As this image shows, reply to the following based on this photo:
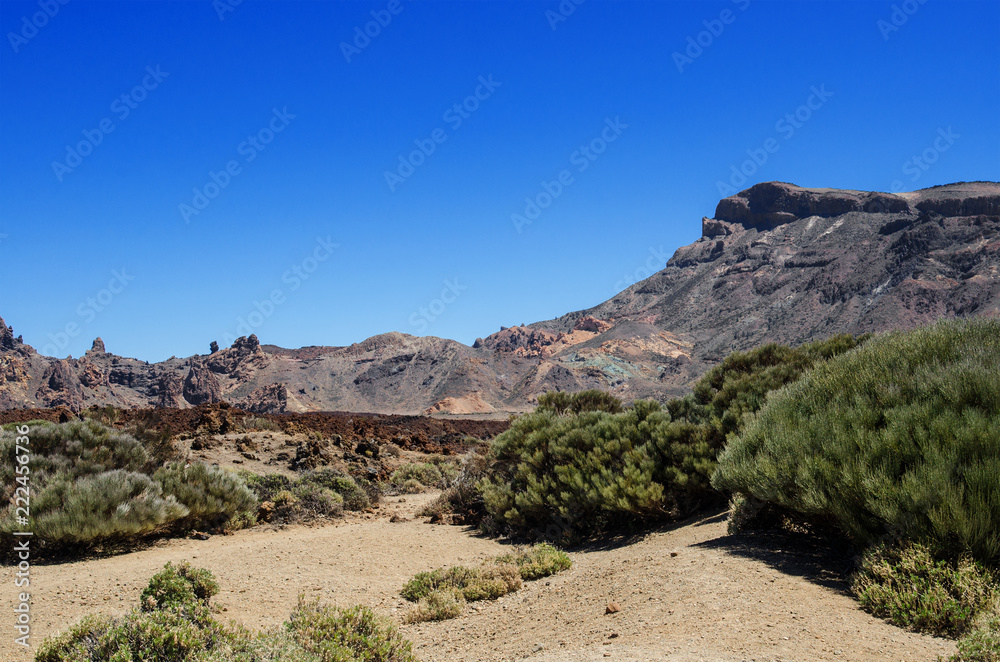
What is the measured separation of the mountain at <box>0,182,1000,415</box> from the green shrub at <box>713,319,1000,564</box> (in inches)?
2094

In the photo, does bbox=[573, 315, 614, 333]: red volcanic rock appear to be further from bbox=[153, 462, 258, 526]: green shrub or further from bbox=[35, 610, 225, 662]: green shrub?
bbox=[35, 610, 225, 662]: green shrub

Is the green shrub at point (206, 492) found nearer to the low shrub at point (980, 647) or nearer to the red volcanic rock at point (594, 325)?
the low shrub at point (980, 647)

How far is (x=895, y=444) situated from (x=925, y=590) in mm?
1330

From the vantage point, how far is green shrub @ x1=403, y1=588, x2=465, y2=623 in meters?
6.60

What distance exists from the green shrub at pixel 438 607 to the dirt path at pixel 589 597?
4.6 inches

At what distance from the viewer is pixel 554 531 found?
10367 mm

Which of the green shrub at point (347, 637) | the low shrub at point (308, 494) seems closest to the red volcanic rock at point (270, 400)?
the low shrub at point (308, 494)

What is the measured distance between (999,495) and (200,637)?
585 cm

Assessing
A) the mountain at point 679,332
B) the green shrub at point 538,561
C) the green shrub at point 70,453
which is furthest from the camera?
the mountain at point 679,332

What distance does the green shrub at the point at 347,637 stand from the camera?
15.2 feet

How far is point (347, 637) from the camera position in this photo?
16.0ft

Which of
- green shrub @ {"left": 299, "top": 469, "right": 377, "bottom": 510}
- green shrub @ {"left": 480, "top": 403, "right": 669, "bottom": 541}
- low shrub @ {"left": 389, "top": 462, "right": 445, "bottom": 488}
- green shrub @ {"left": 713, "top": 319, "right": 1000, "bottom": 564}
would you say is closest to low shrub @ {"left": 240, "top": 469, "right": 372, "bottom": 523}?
green shrub @ {"left": 299, "top": 469, "right": 377, "bottom": 510}

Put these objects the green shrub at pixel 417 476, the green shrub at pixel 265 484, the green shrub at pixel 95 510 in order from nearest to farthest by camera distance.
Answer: the green shrub at pixel 95 510 → the green shrub at pixel 265 484 → the green shrub at pixel 417 476

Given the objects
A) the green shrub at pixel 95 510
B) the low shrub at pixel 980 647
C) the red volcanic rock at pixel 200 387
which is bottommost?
the low shrub at pixel 980 647
